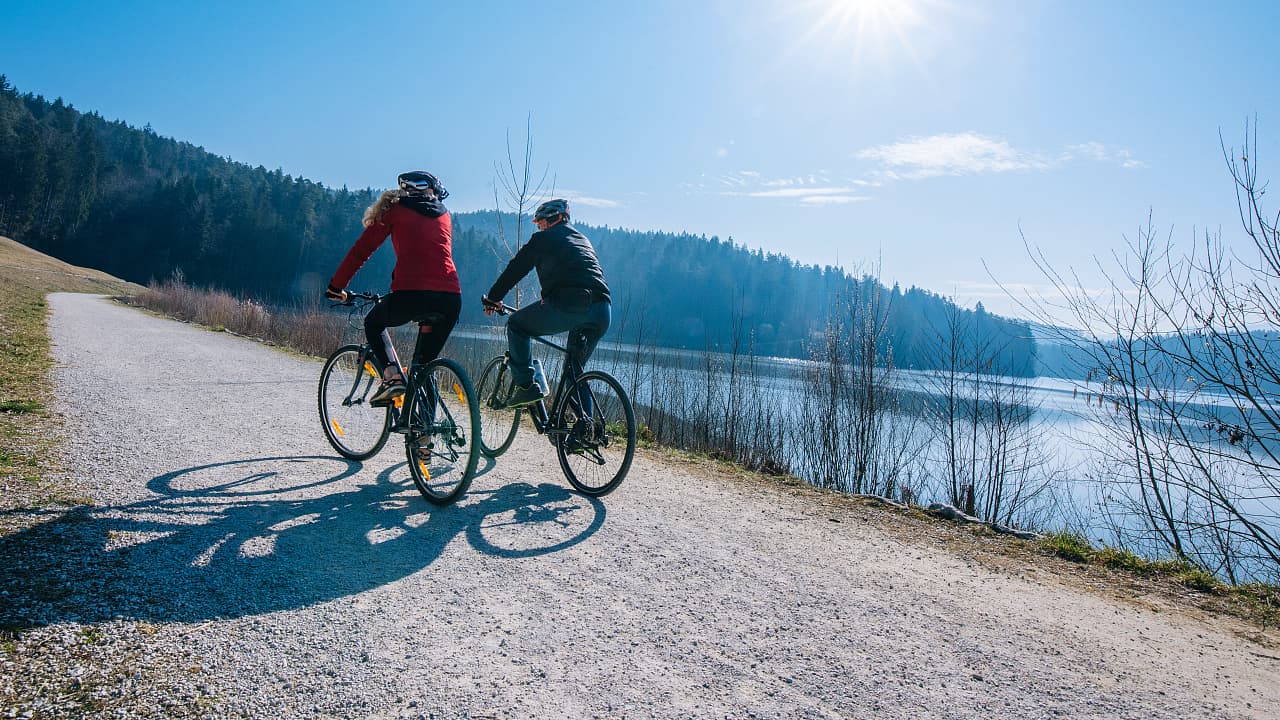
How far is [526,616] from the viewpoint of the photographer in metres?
2.59

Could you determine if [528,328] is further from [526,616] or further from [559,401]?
[526,616]

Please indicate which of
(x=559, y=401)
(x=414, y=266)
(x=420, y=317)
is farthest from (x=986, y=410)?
(x=414, y=266)

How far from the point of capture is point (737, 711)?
80.6 inches

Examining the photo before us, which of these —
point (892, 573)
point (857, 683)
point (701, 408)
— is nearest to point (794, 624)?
point (857, 683)

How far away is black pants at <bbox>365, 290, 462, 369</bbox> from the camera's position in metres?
4.25

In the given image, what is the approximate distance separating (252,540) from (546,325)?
88.8 inches

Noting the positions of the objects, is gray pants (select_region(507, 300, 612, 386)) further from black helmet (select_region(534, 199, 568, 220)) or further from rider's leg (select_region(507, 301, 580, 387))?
black helmet (select_region(534, 199, 568, 220))

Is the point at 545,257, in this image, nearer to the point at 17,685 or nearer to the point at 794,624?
the point at 794,624

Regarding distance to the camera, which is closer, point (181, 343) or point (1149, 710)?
point (1149, 710)

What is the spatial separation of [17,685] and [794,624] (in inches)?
103

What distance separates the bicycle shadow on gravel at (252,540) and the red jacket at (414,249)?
4.69 feet

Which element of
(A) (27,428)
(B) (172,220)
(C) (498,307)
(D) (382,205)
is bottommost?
(A) (27,428)

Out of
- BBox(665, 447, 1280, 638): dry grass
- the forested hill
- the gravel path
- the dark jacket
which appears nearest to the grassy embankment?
the gravel path

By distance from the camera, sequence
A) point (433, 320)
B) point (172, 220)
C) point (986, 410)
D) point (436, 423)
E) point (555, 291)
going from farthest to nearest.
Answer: point (172, 220)
point (986, 410)
point (555, 291)
point (433, 320)
point (436, 423)
